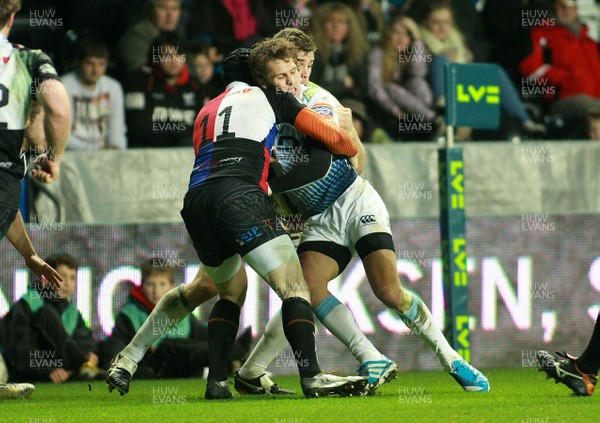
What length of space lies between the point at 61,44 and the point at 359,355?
6076 millimetres

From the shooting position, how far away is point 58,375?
9391 mm

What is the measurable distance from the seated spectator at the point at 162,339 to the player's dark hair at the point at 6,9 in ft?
10.7

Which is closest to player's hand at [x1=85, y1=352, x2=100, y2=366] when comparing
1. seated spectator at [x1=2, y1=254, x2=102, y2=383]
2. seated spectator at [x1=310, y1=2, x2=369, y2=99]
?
seated spectator at [x1=2, y1=254, x2=102, y2=383]

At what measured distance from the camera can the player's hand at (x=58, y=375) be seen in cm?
938

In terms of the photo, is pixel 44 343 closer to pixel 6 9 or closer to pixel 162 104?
pixel 162 104

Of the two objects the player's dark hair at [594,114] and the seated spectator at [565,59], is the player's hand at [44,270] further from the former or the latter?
the seated spectator at [565,59]

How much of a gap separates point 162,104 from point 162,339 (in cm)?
255

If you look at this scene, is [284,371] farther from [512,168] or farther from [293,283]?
[293,283]

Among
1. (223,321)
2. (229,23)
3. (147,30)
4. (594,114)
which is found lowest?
(223,321)

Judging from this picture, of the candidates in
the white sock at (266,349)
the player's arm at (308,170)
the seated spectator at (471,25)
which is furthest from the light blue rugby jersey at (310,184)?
the seated spectator at (471,25)

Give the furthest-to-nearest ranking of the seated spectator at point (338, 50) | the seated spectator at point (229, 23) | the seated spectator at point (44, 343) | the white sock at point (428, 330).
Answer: the seated spectator at point (229, 23), the seated spectator at point (338, 50), the seated spectator at point (44, 343), the white sock at point (428, 330)

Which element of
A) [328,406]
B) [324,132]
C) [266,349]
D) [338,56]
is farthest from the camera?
[338,56]

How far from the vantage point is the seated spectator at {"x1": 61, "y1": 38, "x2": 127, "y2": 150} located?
11000mm

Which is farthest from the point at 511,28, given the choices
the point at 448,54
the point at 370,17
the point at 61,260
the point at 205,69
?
the point at 61,260
